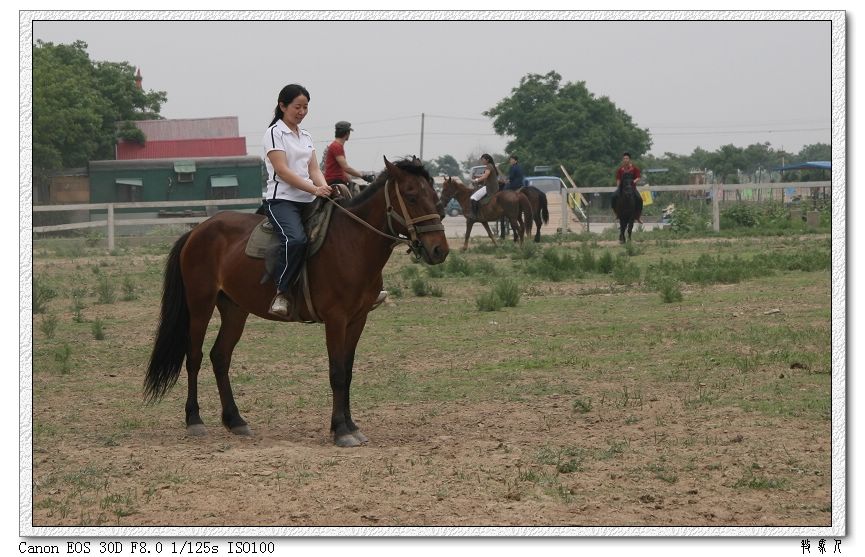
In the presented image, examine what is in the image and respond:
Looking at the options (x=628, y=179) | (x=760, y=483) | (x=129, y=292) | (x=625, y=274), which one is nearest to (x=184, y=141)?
(x=628, y=179)

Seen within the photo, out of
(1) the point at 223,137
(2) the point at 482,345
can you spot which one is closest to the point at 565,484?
(2) the point at 482,345

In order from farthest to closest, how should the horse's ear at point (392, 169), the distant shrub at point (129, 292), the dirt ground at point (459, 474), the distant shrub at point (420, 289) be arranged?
the distant shrub at point (129, 292)
the distant shrub at point (420, 289)
the horse's ear at point (392, 169)
the dirt ground at point (459, 474)

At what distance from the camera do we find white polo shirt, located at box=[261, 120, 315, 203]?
28.9ft

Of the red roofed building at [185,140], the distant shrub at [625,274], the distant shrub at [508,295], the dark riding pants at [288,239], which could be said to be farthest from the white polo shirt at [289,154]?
the red roofed building at [185,140]

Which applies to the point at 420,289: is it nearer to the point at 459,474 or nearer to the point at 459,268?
the point at 459,268

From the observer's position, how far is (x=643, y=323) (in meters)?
14.4

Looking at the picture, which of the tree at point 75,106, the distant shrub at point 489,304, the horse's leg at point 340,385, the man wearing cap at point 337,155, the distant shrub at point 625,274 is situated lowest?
the horse's leg at point 340,385

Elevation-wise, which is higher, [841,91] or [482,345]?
[841,91]

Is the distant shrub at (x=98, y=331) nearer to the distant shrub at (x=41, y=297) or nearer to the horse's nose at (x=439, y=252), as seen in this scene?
the distant shrub at (x=41, y=297)

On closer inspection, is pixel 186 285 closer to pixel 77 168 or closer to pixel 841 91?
pixel 841 91

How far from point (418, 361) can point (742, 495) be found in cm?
593

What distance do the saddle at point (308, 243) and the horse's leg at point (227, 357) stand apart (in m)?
0.72

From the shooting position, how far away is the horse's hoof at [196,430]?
9164 mm

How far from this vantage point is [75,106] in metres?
45.8
